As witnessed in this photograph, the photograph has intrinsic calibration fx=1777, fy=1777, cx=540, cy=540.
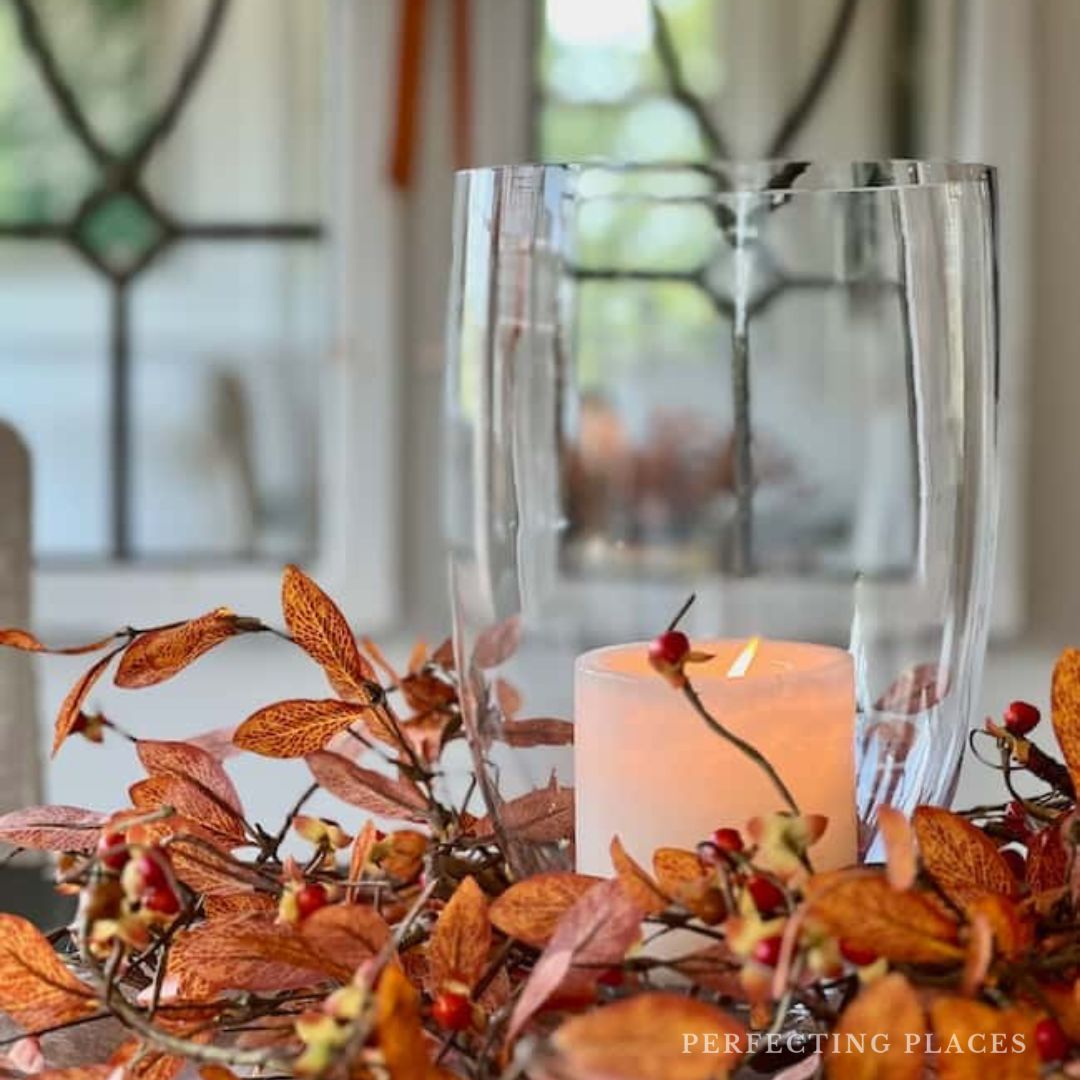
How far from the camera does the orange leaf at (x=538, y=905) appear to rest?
35cm

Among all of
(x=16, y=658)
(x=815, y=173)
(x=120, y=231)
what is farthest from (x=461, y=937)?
(x=120, y=231)

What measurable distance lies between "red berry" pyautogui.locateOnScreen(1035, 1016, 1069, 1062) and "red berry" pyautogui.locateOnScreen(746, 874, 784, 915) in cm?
5

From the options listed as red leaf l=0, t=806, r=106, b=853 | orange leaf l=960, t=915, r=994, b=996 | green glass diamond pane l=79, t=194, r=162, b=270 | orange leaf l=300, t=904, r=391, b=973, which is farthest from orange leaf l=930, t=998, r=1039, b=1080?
green glass diamond pane l=79, t=194, r=162, b=270

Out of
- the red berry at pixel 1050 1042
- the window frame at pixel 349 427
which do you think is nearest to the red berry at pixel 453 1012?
the red berry at pixel 1050 1042

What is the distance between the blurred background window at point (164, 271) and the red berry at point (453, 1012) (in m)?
1.44

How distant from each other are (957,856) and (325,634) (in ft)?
0.53

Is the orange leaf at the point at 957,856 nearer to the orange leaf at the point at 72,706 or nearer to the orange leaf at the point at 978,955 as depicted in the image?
the orange leaf at the point at 978,955

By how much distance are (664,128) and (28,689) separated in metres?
0.98

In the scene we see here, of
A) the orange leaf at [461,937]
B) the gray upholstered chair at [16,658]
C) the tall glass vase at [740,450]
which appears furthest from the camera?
the gray upholstered chair at [16,658]

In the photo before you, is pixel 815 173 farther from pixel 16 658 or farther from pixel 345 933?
pixel 16 658

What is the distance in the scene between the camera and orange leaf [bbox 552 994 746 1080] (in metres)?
0.25

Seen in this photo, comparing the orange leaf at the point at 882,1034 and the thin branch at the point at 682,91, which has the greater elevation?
the thin branch at the point at 682,91

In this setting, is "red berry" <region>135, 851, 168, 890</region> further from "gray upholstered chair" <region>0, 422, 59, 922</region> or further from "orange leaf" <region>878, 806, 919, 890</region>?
"gray upholstered chair" <region>0, 422, 59, 922</region>

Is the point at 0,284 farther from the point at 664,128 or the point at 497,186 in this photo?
the point at 497,186
